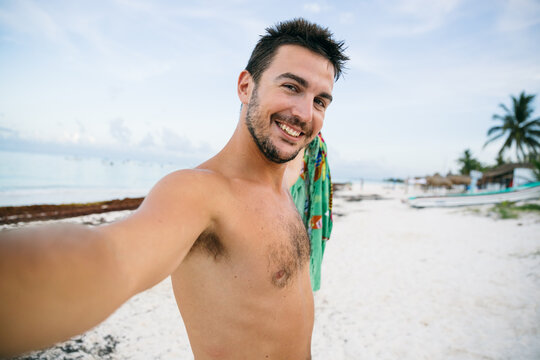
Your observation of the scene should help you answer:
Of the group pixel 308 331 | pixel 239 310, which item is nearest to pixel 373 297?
pixel 308 331

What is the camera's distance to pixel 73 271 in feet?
1.84

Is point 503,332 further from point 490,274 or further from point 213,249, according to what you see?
point 213,249

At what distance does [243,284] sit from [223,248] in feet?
0.61

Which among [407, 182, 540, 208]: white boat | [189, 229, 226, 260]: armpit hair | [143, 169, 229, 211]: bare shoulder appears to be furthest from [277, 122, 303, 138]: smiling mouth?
[407, 182, 540, 208]: white boat

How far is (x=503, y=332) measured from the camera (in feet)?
11.6

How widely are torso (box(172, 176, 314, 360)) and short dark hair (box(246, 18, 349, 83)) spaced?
740 mm

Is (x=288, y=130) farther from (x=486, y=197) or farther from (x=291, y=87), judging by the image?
(x=486, y=197)

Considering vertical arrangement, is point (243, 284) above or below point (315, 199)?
below

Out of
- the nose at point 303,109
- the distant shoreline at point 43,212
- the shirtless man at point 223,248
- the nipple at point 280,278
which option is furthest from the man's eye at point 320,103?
the distant shoreline at point 43,212

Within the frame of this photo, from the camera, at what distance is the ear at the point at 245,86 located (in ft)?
5.11

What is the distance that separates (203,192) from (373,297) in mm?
4729

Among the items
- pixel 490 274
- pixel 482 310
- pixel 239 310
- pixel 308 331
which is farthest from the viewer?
pixel 490 274

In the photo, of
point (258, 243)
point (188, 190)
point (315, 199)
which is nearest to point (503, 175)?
point (315, 199)

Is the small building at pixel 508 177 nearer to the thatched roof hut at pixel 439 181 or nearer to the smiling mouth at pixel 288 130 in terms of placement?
the thatched roof hut at pixel 439 181
